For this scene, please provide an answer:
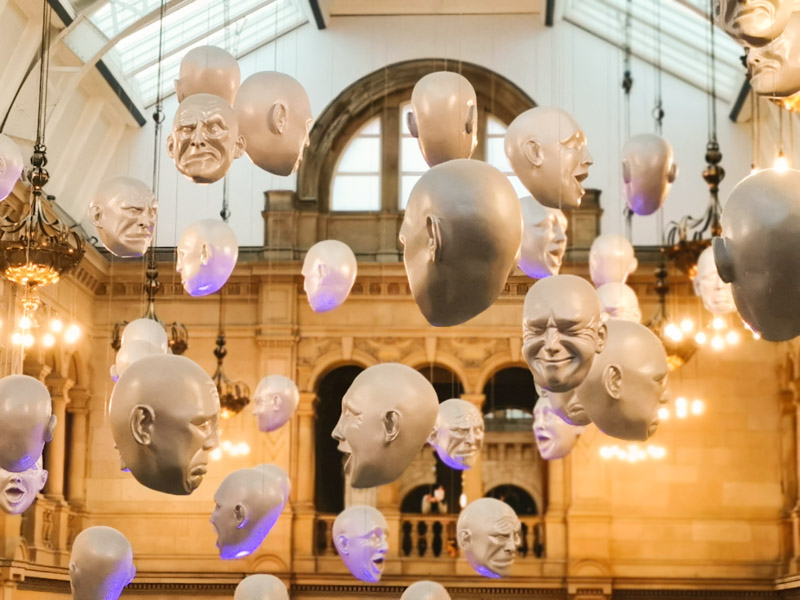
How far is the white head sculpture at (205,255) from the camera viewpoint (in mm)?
11141

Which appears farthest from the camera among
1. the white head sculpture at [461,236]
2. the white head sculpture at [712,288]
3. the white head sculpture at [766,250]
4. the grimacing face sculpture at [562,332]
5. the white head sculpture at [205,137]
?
the white head sculpture at [712,288]

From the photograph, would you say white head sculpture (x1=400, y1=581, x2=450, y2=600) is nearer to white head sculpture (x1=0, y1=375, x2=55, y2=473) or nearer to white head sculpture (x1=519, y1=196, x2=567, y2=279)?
white head sculpture (x1=519, y1=196, x2=567, y2=279)

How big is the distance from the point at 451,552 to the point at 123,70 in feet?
25.3

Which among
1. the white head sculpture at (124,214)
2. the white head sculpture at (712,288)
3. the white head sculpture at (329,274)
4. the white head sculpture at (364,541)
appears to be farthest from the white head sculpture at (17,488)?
the white head sculpture at (712,288)

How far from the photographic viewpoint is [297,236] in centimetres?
2011

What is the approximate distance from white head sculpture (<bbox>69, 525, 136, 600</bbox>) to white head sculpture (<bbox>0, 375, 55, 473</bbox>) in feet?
3.19

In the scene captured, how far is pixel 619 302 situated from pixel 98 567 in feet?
16.8

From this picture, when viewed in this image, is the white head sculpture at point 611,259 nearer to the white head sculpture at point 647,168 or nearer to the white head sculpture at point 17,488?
the white head sculpture at point 647,168

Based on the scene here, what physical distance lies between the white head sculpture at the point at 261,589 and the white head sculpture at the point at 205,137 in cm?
328

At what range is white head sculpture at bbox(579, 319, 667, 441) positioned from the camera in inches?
323

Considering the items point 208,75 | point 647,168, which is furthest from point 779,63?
point 647,168

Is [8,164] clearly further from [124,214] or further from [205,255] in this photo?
[205,255]

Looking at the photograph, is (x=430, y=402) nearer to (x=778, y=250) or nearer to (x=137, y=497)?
(x=778, y=250)

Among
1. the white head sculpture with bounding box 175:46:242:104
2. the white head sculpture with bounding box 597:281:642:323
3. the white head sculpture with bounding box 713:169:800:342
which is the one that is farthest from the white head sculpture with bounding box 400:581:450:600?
the white head sculpture with bounding box 713:169:800:342
